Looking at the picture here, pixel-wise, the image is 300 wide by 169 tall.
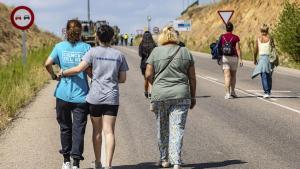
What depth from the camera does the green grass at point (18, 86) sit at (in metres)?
13.1

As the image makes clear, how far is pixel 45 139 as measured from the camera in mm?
10203

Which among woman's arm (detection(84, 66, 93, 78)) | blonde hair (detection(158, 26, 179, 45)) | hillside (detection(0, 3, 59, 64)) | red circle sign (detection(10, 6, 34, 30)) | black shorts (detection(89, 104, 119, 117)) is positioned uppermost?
blonde hair (detection(158, 26, 179, 45))

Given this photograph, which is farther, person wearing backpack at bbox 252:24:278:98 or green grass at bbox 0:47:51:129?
person wearing backpack at bbox 252:24:278:98

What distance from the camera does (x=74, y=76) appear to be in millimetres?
7602

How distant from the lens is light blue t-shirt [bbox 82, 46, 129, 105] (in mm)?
7344

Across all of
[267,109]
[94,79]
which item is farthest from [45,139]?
[267,109]

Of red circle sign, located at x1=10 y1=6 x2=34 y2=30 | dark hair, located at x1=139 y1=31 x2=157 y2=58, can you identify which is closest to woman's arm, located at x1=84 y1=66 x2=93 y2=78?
dark hair, located at x1=139 y1=31 x2=157 y2=58

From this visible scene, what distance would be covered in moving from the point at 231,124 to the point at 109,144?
467 centimetres

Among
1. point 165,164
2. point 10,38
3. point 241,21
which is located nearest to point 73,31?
point 165,164

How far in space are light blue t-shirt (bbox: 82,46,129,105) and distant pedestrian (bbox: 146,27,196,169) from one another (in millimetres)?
644

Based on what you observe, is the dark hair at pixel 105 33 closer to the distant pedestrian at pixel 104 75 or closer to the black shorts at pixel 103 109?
the distant pedestrian at pixel 104 75

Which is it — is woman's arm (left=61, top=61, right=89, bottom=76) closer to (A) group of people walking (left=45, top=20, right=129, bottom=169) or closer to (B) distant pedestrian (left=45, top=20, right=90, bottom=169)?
(A) group of people walking (left=45, top=20, right=129, bottom=169)

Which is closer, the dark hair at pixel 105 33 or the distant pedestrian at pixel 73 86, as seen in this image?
the dark hair at pixel 105 33

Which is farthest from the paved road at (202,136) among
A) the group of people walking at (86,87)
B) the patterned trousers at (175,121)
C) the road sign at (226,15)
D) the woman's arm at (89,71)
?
the road sign at (226,15)
